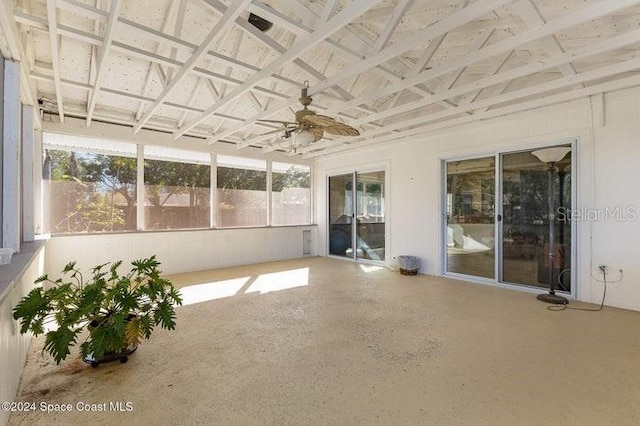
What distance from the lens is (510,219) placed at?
4.83 meters

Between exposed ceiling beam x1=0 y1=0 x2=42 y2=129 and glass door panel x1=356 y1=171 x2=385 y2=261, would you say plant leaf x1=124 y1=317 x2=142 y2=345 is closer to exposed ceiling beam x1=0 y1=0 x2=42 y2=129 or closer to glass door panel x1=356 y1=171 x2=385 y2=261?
exposed ceiling beam x1=0 y1=0 x2=42 y2=129

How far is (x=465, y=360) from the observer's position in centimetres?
252

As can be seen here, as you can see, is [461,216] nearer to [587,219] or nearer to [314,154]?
[587,219]

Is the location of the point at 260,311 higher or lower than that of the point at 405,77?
lower

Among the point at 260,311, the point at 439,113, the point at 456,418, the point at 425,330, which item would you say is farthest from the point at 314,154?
the point at 456,418

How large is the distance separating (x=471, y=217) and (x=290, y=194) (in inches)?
170

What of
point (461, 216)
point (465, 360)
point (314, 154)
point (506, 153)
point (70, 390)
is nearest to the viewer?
point (70, 390)

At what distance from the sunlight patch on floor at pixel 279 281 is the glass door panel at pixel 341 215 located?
1.77 metres

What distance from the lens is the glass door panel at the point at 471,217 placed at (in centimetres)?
509

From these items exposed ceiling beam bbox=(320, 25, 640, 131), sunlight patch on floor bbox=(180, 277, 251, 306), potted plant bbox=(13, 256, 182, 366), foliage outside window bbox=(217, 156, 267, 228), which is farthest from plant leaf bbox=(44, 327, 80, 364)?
foliage outside window bbox=(217, 156, 267, 228)

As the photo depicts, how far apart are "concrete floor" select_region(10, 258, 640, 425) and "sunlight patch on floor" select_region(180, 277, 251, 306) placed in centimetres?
32

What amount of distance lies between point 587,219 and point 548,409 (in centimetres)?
329

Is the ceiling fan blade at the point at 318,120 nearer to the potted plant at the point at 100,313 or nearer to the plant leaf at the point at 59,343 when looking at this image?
the potted plant at the point at 100,313

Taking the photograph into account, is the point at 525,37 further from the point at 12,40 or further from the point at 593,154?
the point at 12,40
